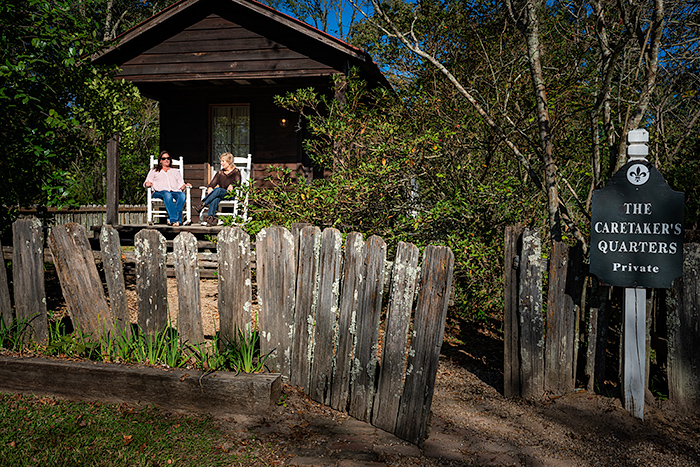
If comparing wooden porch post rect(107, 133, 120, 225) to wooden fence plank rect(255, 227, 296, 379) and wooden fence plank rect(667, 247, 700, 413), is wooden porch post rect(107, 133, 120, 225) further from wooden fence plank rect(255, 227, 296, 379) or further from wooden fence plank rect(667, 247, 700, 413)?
wooden fence plank rect(667, 247, 700, 413)

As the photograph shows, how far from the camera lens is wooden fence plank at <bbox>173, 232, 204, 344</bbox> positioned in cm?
359

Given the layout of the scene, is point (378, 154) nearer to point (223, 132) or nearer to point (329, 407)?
point (329, 407)

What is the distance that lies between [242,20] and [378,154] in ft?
22.2

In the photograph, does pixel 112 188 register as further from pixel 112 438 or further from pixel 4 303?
pixel 112 438

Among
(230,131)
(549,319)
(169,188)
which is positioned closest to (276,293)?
(549,319)

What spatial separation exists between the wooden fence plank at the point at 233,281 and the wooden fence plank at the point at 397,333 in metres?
1.01

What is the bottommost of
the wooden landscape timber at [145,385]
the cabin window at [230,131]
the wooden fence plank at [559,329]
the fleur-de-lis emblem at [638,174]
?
the wooden landscape timber at [145,385]

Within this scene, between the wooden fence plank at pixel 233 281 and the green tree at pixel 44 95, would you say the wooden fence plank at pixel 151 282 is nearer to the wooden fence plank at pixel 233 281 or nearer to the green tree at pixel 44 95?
the wooden fence plank at pixel 233 281

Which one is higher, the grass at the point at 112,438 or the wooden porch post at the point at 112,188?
the wooden porch post at the point at 112,188

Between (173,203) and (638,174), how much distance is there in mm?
9113

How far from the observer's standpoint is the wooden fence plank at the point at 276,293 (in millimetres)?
3541

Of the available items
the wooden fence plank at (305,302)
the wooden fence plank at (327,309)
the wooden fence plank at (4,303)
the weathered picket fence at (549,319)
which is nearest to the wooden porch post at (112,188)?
the wooden fence plank at (4,303)

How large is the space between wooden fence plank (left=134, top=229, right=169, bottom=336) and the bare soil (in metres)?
0.94

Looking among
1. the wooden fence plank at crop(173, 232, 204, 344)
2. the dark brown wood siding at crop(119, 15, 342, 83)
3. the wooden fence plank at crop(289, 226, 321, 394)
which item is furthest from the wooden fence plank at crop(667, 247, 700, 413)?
the dark brown wood siding at crop(119, 15, 342, 83)
